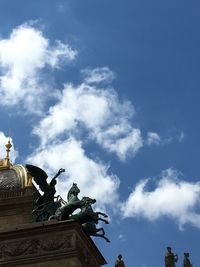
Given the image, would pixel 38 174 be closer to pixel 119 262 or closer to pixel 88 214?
pixel 88 214

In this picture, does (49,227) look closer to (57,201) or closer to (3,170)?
(57,201)

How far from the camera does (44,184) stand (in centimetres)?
2314

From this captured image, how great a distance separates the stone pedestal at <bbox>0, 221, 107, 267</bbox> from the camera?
799 inches

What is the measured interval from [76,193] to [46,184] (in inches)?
53.5

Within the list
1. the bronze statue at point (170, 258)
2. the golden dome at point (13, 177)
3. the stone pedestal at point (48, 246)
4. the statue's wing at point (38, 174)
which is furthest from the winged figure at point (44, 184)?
the bronze statue at point (170, 258)

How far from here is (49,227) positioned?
20.8 meters

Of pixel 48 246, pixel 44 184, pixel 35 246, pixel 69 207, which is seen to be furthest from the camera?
pixel 44 184

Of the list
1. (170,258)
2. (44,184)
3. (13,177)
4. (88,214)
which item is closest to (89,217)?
(88,214)

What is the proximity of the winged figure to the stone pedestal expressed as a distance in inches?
70.0

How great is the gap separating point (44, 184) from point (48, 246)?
299 centimetres

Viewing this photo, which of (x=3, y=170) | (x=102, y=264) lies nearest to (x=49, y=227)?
(x=102, y=264)

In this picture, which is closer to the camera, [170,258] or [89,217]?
[89,217]

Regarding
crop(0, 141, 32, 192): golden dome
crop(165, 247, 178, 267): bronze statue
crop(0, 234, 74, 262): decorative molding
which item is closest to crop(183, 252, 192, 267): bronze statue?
crop(165, 247, 178, 267): bronze statue

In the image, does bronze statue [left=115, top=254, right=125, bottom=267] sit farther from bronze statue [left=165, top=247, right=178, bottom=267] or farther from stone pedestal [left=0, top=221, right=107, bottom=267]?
stone pedestal [left=0, top=221, right=107, bottom=267]
